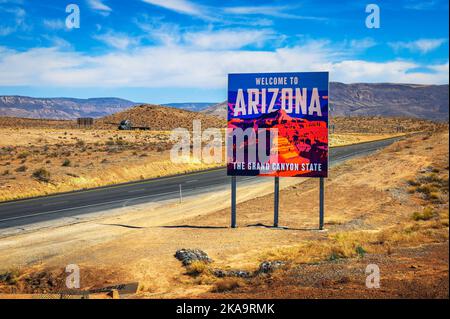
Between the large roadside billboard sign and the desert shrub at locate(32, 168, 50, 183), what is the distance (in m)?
23.4

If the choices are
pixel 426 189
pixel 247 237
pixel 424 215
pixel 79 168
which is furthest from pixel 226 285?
pixel 79 168

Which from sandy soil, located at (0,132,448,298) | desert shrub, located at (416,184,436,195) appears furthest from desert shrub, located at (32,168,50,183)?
desert shrub, located at (416,184,436,195)

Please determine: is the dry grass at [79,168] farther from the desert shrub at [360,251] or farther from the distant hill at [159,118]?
the distant hill at [159,118]

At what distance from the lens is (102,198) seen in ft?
111

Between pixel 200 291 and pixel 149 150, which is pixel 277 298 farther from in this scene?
pixel 149 150

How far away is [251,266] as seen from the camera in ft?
51.6

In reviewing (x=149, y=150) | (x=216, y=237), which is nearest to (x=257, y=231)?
(x=216, y=237)

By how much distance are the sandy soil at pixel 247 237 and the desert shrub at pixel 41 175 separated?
13.5m

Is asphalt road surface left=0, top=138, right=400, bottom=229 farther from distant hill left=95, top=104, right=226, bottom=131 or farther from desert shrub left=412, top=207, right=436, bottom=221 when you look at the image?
distant hill left=95, top=104, right=226, bottom=131

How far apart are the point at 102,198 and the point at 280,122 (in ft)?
59.2

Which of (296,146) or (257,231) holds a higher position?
(296,146)

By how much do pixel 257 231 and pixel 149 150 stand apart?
129 feet

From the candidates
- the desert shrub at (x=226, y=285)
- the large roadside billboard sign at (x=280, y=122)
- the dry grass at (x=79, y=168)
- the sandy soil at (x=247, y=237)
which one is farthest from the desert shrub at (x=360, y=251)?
the dry grass at (x=79, y=168)
